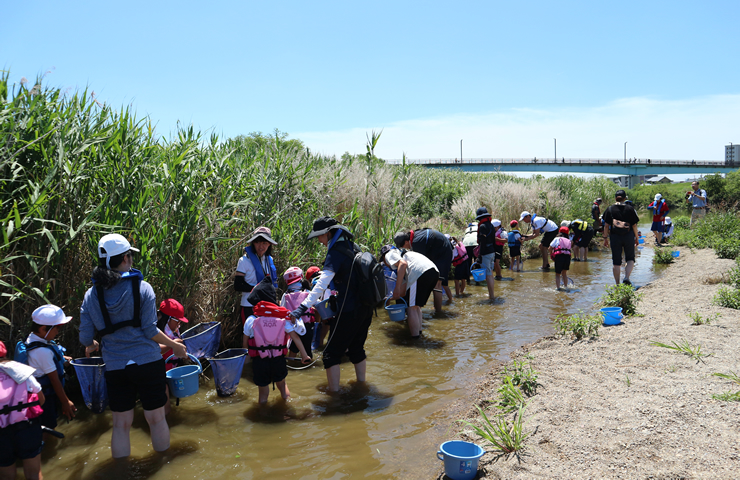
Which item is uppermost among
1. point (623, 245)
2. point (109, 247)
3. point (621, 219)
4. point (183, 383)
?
point (109, 247)

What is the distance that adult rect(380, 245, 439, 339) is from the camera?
6531 millimetres

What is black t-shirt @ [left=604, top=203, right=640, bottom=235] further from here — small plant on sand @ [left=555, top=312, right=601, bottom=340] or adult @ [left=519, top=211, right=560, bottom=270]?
small plant on sand @ [left=555, top=312, right=601, bottom=340]

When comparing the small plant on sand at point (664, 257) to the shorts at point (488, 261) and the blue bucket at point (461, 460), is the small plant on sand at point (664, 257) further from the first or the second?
the blue bucket at point (461, 460)

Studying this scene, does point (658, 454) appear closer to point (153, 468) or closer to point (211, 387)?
point (153, 468)

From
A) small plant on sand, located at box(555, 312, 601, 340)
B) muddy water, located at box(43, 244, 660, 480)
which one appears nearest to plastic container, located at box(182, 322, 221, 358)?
muddy water, located at box(43, 244, 660, 480)

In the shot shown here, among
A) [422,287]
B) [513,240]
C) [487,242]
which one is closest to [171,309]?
[422,287]

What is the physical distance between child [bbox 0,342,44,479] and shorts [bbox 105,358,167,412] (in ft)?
1.56

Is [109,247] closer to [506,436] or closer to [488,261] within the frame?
[506,436]

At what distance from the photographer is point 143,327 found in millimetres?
3451

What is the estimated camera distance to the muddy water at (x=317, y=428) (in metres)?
3.78

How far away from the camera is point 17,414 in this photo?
3109mm

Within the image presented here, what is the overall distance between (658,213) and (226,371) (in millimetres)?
17015

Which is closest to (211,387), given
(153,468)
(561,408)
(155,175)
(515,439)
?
(153,468)

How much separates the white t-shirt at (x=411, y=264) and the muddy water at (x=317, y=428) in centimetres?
113
